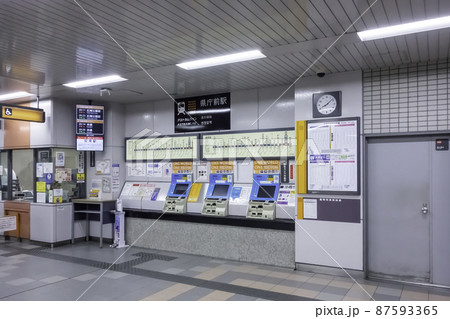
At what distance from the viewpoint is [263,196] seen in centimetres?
626

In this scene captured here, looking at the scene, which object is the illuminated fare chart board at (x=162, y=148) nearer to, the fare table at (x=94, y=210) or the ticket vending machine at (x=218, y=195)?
the ticket vending machine at (x=218, y=195)

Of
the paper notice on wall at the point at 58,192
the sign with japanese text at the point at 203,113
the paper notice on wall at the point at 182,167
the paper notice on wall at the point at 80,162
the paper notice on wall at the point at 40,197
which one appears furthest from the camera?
the paper notice on wall at the point at 80,162

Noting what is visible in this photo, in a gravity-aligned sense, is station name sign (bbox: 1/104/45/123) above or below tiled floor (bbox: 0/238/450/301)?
above

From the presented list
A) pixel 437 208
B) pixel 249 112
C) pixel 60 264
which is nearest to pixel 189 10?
pixel 249 112

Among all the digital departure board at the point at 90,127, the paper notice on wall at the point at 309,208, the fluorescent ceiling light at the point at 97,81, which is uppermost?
the fluorescent ceiling light at the point at 97,81

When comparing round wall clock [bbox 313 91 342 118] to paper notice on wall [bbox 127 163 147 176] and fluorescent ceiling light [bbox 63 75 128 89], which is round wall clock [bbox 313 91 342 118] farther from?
paper notice on wall [bbox 127 163 147 176]

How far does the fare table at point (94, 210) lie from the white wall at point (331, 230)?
4.10 meters

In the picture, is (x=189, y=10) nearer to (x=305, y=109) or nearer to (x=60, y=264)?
(x=305, y=109)

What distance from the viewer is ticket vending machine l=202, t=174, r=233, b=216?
6391mm

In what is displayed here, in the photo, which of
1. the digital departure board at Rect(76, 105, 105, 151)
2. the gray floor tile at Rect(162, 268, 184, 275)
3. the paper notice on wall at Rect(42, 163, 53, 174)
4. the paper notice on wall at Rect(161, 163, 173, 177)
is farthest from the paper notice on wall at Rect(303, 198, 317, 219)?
the paper notice on wall at Rect(42, 163, 53, 174)

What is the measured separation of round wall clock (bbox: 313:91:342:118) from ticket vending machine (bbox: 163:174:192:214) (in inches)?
116

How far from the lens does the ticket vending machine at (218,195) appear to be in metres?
6.39

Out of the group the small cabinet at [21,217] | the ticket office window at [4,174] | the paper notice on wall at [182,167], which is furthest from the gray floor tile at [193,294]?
the ticket office window at [4,174]

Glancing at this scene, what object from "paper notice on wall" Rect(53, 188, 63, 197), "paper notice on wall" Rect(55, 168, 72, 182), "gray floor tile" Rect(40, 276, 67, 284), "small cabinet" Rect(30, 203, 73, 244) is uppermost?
"paper notice on wall" Rect(55, 168, 72, 182)
